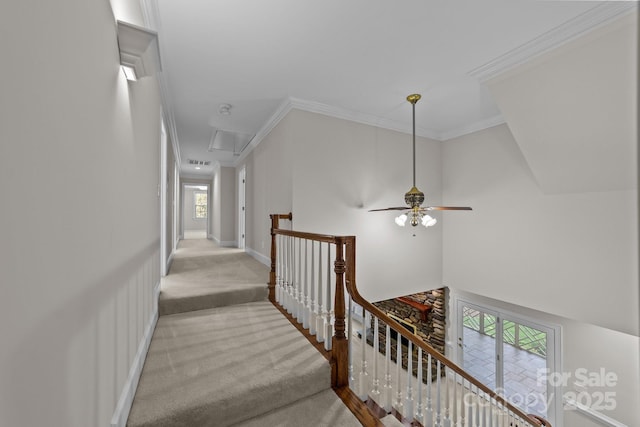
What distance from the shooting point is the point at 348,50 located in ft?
8.02

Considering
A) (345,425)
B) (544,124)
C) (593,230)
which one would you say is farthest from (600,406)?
(345,425)

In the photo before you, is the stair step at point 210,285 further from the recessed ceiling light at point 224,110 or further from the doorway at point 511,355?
the doorway at point 511,355

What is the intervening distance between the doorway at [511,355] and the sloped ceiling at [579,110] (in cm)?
238

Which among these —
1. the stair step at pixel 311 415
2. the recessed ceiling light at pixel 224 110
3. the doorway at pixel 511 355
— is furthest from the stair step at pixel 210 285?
the doorway at pixel 511 355

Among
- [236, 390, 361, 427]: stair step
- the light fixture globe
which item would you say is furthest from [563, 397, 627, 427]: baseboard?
[236, 390, 361, 427]: stair step

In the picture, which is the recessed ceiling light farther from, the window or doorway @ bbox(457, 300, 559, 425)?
the window

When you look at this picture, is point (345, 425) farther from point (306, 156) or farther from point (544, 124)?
point (544, 124)

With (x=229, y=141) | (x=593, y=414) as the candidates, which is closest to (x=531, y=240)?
(x=593, y=414)

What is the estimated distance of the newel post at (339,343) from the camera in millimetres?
1921

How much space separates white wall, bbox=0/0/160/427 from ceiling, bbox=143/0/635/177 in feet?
3.39

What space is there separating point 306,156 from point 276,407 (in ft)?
8.80

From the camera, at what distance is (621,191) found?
3016 millimetres

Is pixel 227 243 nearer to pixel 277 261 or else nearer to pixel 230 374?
pixel 277 261

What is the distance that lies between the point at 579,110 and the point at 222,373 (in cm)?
390
